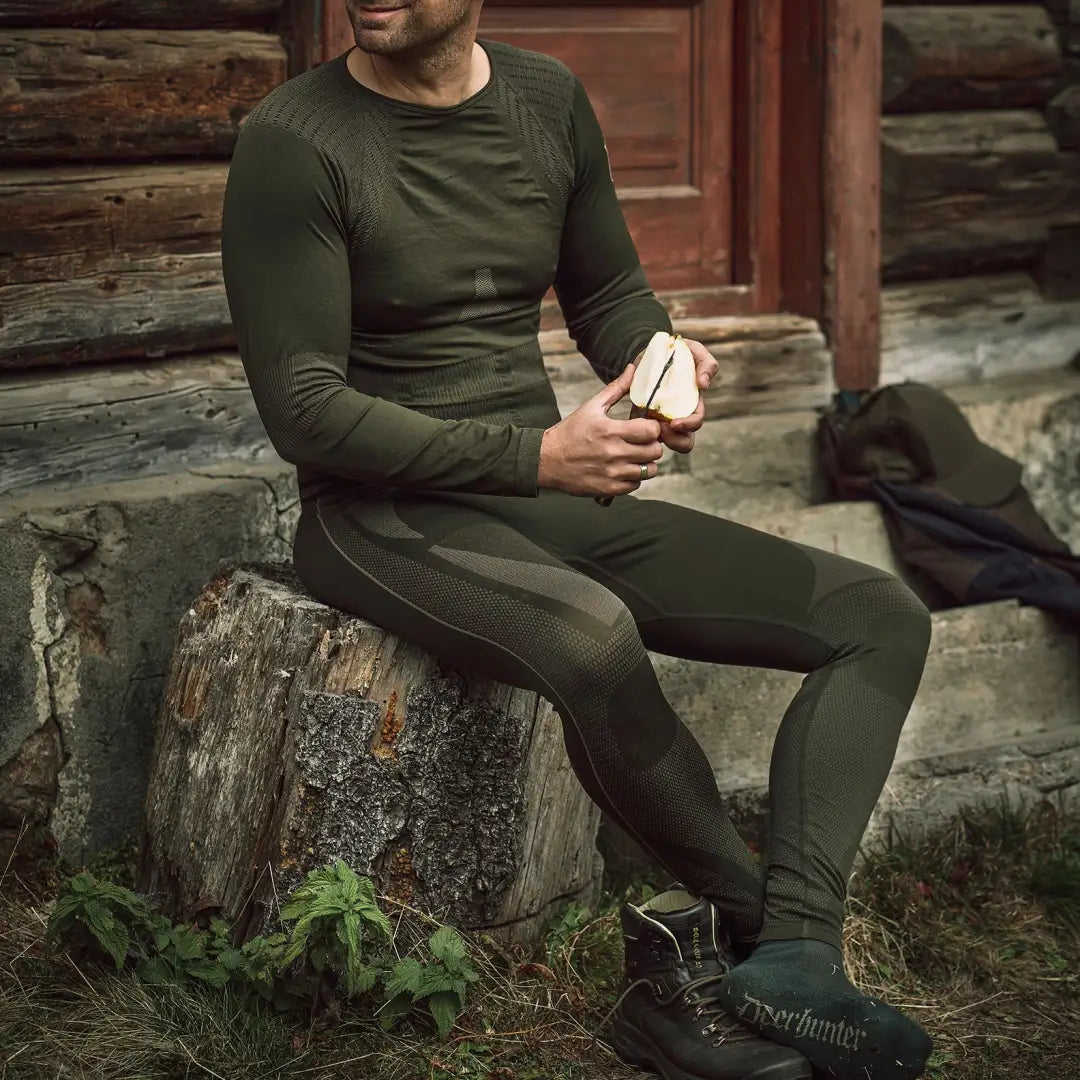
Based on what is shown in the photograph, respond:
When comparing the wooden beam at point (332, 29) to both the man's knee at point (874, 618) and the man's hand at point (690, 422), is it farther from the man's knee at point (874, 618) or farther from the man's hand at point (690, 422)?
the man's knee at point (874, 618)

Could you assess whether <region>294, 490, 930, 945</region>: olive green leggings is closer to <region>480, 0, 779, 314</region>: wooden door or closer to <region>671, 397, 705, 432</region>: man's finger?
<region>671, 397, 705, 432</region>: man's finger

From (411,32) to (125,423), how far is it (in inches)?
51.7

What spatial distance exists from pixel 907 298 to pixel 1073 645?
4.30 ft

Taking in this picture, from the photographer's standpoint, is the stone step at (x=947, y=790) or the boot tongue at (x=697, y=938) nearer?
the boot tongue at (x=697, y=938)

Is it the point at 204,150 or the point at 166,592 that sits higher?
the point at 204,150

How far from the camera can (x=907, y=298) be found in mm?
4992

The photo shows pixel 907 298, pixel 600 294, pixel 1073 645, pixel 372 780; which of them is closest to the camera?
pixel 372 780

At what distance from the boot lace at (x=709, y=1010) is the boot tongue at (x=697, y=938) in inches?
0.6

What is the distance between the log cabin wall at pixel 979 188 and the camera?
16.0ft

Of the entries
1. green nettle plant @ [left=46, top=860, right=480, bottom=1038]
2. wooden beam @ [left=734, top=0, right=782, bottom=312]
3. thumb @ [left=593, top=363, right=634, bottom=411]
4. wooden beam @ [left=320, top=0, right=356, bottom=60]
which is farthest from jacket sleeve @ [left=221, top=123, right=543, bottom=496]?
wooden beam @ [left=734, top=0, right=782, bottom=312]

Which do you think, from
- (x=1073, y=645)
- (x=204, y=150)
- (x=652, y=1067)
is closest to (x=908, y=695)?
(x=652, y=1067)

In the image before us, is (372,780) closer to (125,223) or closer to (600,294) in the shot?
(600,294)

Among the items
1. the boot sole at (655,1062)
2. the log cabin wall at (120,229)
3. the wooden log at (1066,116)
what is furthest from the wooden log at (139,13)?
the wooden log at (1066,116)

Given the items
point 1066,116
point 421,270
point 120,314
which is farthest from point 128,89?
point 1066,116
